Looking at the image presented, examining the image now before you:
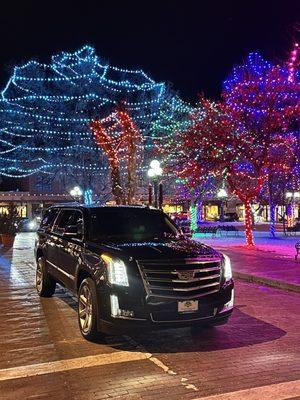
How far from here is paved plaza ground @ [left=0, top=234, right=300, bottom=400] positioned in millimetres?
5367

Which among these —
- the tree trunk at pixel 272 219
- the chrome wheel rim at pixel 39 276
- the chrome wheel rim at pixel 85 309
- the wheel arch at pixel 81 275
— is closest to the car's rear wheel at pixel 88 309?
the chrome wheel rim at pixel 85 309

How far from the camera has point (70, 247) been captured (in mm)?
8555

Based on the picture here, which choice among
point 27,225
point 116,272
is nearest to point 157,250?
point 116,272

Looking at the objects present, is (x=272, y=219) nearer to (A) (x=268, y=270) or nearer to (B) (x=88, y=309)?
(A) (x=268, y=270)

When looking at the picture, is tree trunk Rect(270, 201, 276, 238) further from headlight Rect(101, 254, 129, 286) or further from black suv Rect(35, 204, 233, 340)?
headlight Rect(101, 254, 129, 286)

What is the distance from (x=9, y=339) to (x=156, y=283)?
7.73 feet

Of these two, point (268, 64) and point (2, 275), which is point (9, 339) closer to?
point (2, 275)

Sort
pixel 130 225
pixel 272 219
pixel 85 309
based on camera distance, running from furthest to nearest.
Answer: pixel 272 219 < pixel 130 225 < pixel 85 309

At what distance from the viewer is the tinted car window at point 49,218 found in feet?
35.0

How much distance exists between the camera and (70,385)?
218 inches

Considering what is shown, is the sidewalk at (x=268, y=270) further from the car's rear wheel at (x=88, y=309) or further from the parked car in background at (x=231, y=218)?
the parked car in background at (x=231, y=218)

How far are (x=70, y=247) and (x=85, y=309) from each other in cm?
143

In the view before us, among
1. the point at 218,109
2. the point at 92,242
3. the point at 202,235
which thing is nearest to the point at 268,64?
the point at 218,109

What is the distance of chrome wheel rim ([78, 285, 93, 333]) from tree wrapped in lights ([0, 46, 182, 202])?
30.7 meters
